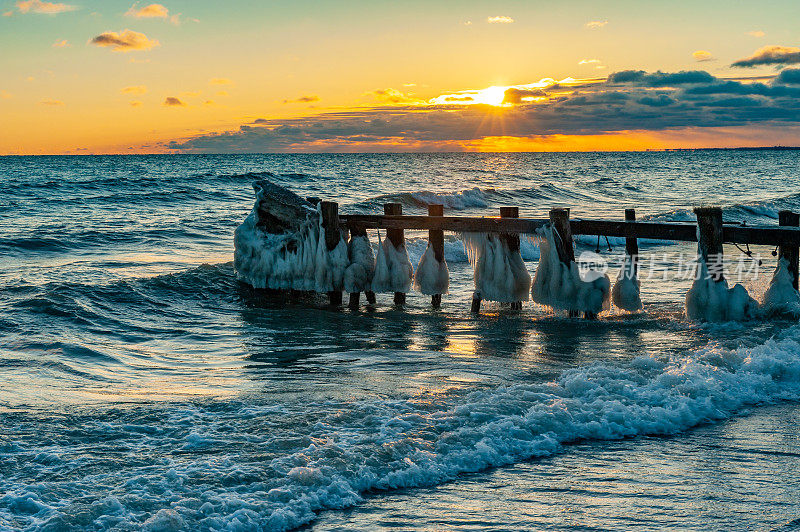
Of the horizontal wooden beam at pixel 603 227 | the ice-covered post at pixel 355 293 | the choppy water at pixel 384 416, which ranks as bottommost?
the choppy water at pixel 384 416

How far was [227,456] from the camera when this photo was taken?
199 inches

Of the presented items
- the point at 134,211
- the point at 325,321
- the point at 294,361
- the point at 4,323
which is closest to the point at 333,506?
the point at 294,361

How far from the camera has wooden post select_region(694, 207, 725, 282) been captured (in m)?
9.51

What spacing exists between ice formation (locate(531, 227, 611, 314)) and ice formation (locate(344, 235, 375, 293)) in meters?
3.12

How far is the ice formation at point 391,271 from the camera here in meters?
11.6

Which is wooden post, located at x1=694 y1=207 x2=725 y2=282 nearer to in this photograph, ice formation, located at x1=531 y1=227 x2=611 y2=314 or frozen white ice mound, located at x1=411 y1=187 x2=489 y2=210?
ice formation, located at x1=531 y1=227 x2=611 y2=314

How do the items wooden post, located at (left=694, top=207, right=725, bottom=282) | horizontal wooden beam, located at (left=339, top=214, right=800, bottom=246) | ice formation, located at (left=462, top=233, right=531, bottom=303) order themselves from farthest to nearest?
ice formation, located at (left=462, top=233, right=531, bottom=303), wooden post, located at (left=694, top=207, right=725, bottom=282), horizontal wooden beam, located at (left=339, top=214, right=800, bottom=246)

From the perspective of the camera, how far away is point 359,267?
11.7m

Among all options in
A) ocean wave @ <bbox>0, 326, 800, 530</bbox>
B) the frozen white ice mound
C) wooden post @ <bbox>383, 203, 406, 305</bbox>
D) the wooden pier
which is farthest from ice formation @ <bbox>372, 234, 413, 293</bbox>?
the frozen white ice mound

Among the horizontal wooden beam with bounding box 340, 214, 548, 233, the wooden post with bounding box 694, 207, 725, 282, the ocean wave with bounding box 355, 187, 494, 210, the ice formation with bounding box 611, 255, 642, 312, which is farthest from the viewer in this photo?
the ocean wave with bounding box 355, 187, 494, 210

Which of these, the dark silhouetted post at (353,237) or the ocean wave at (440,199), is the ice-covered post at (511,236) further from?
the ocean wave at (440,199)

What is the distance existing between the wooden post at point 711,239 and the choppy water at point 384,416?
33.0 inches

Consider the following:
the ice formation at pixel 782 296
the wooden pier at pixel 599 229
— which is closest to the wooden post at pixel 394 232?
the wooden pier at pixel 599 229

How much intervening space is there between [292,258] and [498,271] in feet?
12.3
